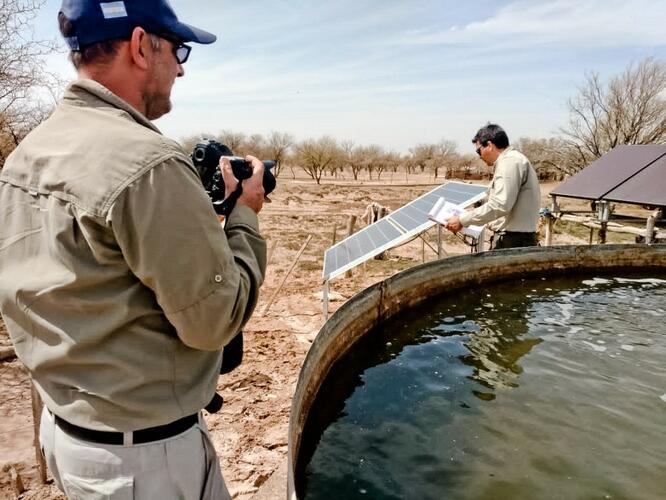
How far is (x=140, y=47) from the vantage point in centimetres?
138

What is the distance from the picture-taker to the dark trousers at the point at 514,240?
674 centimetres

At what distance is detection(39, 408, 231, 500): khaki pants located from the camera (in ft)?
4.47

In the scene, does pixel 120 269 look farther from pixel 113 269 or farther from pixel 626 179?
pixel 626 179

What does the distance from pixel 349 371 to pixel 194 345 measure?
3.23 meters

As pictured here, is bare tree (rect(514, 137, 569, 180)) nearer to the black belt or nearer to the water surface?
the water surface

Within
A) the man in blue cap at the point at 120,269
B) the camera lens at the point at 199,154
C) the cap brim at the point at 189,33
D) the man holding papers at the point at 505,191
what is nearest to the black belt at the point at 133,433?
the man in blue cap at the point at 120,269

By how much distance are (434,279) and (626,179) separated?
566 cm

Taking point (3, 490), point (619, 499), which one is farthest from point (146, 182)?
point (3, 490)

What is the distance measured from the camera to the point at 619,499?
2781 millimetres

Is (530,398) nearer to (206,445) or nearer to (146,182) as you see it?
(206,445)

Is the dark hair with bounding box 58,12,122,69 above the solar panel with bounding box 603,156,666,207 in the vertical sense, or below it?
above

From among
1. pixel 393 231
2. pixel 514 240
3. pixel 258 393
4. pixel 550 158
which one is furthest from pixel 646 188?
pixel 550 158

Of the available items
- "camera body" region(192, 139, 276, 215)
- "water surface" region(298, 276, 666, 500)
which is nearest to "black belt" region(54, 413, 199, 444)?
"camera body" region(192, 139, 276, 215)

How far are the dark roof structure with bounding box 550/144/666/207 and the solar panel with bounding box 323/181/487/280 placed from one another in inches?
125
